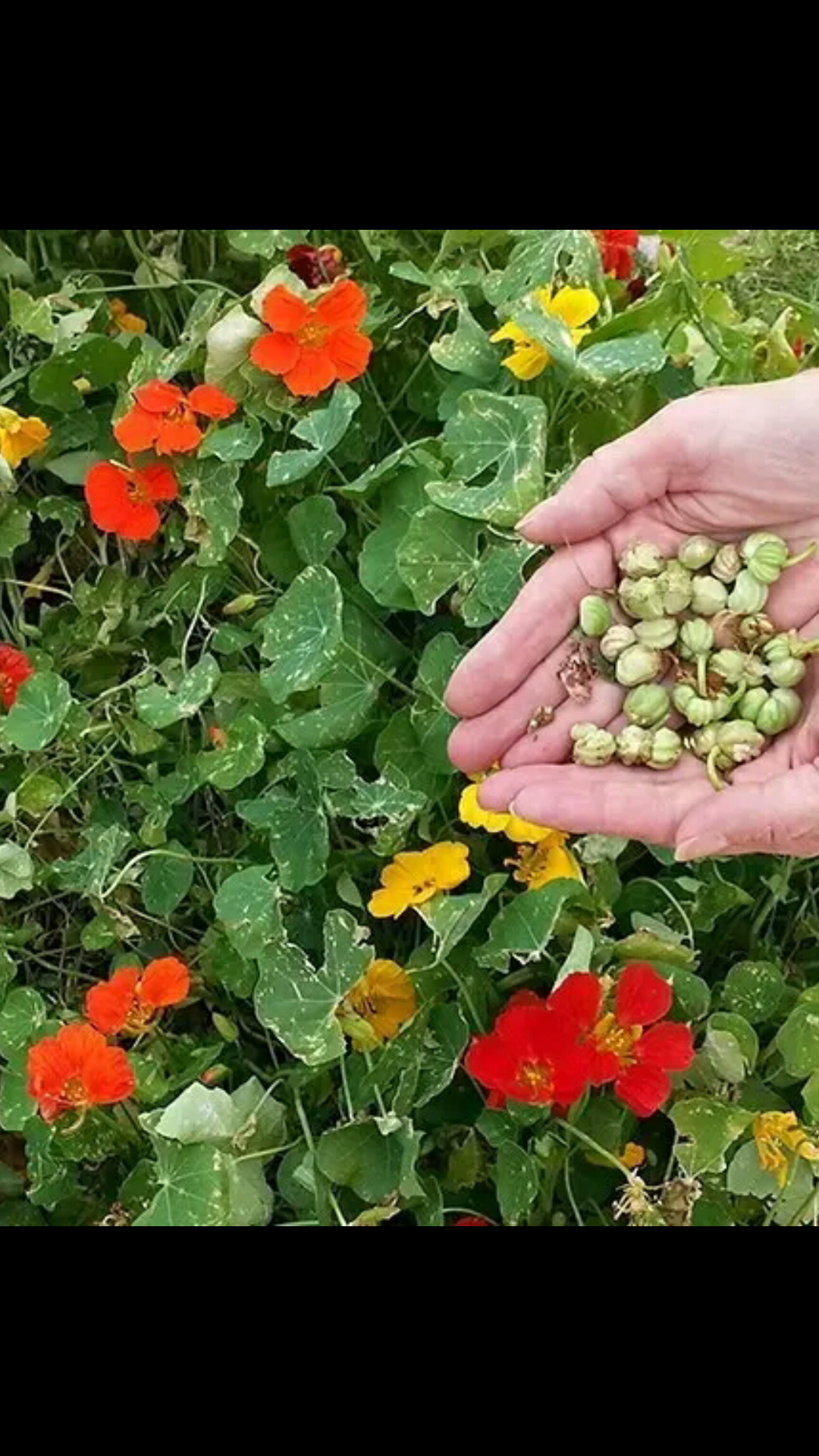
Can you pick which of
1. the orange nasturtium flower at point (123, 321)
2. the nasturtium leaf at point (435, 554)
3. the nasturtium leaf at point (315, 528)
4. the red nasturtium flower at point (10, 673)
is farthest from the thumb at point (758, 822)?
the orange nasturtium flower at point (123, 321)

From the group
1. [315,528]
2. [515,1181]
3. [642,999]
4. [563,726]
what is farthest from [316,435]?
[515,1181]

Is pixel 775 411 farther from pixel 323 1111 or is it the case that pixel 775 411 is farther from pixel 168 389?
pixel 323 1111

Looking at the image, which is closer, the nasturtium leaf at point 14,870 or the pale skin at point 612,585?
the pale skin at point 612,585

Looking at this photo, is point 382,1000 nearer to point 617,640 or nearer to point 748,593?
point 617,640

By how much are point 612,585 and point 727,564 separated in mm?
100

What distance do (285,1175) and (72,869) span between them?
1.11 feet

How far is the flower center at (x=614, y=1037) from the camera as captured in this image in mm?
1203

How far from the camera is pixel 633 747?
1.24 meters

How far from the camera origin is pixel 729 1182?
124cm

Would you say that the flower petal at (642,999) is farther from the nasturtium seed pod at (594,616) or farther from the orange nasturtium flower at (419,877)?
the nasturtium seed pod at (594,616)

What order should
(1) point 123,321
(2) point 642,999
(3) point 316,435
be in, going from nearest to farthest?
(2) point 642,999 → (3) point 316,435 → (1) point 123,321

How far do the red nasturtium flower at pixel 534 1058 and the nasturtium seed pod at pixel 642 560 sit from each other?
1.24 ft

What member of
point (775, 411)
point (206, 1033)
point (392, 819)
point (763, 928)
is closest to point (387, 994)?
point (392, 819)

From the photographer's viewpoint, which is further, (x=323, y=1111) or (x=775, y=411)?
(x=323, y=1111)
